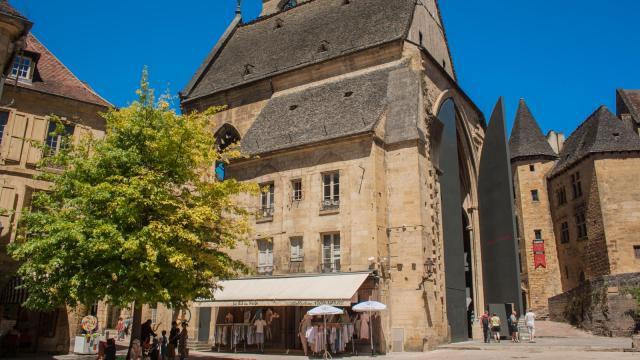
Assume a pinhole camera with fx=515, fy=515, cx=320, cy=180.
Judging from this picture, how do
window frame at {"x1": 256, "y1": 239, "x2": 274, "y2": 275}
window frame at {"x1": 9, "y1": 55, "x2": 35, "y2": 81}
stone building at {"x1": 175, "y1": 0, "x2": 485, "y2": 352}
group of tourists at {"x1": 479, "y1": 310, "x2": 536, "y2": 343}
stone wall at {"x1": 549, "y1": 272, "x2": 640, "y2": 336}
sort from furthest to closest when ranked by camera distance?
stone wall at {"x1": 549, "y1": 272, "x2": 640, "y2": 336} < group of tourists at {"x1": 479, "y1": 310, "x2": 536, "y2": 343} < window frame at {"x1": 256, "y1": 239, "x2": 274, "y2": 275} < stone building at {"x1": 175, "y1": 0, "x2": 485, "y2": 352} < window frame at {"x1": 9, "y1": 55, "x2": 35, "y2": 81}

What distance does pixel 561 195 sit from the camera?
34.8 metres

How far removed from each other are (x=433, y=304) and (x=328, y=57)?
12.0 meters

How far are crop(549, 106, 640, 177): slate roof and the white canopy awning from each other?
20898 mm

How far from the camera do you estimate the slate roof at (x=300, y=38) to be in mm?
23562

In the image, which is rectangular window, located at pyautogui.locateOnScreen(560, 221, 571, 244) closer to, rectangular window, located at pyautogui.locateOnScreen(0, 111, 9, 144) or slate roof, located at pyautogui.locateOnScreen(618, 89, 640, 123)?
slate roof, located at pyautogui.locateOnScreen(618, 89, 640, 123)

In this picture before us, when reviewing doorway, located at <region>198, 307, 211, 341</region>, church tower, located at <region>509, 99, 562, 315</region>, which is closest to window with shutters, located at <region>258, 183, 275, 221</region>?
doorway, located at <region>198, 307, 211, 341</region>

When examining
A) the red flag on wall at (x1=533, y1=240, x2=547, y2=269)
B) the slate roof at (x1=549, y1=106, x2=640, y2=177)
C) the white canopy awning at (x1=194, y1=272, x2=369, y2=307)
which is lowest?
the white canopy awning at (x1=194, y1=272, x2=369, y2=307)

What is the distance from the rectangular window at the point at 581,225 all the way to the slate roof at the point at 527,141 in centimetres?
611

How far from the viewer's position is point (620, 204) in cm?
2944

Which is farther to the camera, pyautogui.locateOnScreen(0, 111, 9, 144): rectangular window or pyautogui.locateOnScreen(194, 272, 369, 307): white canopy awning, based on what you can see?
pyautogui.locateOnScreen(0, 111, 9, 144): rectangular window

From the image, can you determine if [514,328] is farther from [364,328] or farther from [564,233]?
[564,233]

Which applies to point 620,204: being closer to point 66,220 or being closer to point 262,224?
point 262,224

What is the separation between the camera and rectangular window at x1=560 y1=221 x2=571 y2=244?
3397 cm

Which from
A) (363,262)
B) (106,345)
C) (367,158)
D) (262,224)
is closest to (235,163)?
(262,224)
